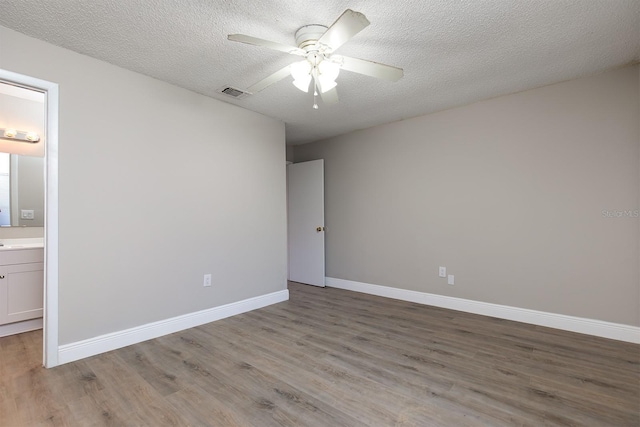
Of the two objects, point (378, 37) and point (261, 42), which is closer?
point (261, 42)

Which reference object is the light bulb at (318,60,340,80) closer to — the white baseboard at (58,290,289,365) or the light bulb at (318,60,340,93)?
the light bulb at (318,60,340,93)

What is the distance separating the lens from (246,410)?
1724 millimetres

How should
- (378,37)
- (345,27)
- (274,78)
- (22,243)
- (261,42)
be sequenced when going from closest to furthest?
(345,27)
(261,42)
(378,37)
(274,78)
(22,243)

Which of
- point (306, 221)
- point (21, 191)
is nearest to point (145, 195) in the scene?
point (21, 191)

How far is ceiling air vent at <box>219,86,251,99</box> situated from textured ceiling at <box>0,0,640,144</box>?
0.08 metres

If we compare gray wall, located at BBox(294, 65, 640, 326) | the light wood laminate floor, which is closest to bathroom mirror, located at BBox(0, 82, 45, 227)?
the light wood laminate floor

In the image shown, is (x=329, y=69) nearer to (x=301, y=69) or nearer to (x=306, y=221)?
(x=301, y=69)

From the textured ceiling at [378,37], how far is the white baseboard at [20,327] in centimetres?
256

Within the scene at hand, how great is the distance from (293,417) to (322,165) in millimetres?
3554

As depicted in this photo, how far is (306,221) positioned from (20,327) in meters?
3.46

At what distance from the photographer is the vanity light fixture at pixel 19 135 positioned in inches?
126

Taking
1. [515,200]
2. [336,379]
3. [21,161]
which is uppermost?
[21,161]

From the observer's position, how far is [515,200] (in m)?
3.13

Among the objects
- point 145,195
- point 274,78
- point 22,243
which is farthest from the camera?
point 22,243
